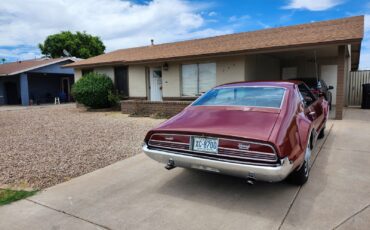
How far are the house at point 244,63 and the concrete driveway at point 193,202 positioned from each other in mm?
5983

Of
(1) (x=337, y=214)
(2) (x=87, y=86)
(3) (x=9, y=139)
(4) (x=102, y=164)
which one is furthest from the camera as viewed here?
Answer: (2) (x=87, y=86)

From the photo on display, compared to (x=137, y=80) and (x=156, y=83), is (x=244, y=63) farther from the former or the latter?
(x=137, y=80)

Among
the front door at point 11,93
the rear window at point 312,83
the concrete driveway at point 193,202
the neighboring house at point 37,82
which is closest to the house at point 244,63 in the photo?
the rear window at point 312,83

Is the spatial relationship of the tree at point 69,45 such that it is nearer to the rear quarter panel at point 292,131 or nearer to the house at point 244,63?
the house at point 244,63

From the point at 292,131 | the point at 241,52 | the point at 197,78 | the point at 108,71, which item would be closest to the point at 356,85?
the point at 241,52

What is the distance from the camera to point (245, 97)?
3.98 meters

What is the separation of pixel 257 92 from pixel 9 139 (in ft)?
22.8

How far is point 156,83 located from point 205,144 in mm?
11467

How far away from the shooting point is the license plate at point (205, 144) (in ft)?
10.1

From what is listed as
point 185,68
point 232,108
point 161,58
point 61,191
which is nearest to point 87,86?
point 161,58

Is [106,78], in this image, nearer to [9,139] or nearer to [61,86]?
[9,139]

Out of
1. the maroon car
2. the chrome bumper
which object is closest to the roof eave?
the maroon car

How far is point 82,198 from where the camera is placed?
11.6 ft

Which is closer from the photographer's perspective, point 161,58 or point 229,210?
point 229,210
